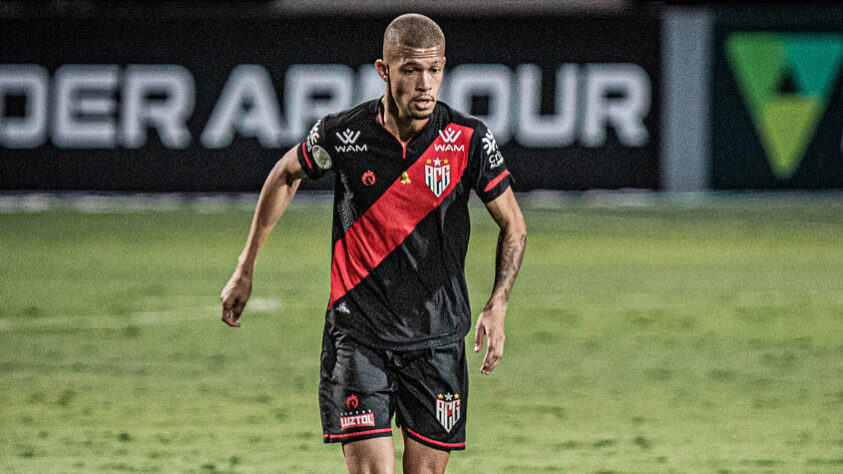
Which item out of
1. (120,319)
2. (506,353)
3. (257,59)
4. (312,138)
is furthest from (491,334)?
(257,59)

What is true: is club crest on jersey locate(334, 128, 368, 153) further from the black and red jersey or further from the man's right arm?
the man's right arm

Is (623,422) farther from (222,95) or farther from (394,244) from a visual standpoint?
(222,95)

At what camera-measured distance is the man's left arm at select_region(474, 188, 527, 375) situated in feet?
18.1

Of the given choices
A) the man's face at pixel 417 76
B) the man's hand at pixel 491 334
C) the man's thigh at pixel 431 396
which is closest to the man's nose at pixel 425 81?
the man's face at pixel 417 76

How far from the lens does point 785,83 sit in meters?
23.4

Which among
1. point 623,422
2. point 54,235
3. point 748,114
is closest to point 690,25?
point 748,114

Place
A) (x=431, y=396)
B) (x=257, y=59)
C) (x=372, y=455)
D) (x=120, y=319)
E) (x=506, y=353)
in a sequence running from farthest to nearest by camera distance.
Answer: (x=257, y=59) → (x=120, y=319) → (x=506, y=353) → (x=431, y=396) → (x=372, y=455)

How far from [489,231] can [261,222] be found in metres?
13.7

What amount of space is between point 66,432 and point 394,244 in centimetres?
348

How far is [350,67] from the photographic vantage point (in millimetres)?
23484

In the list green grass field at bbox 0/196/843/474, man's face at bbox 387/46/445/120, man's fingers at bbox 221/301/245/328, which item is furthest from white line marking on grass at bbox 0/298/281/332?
man's face at bbox 387/46/445/120

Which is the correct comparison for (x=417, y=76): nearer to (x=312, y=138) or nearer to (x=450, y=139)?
(x=450, y=139)

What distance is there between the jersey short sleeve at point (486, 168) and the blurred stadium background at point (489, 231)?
7.48ft

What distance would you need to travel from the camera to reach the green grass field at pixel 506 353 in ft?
26.5
